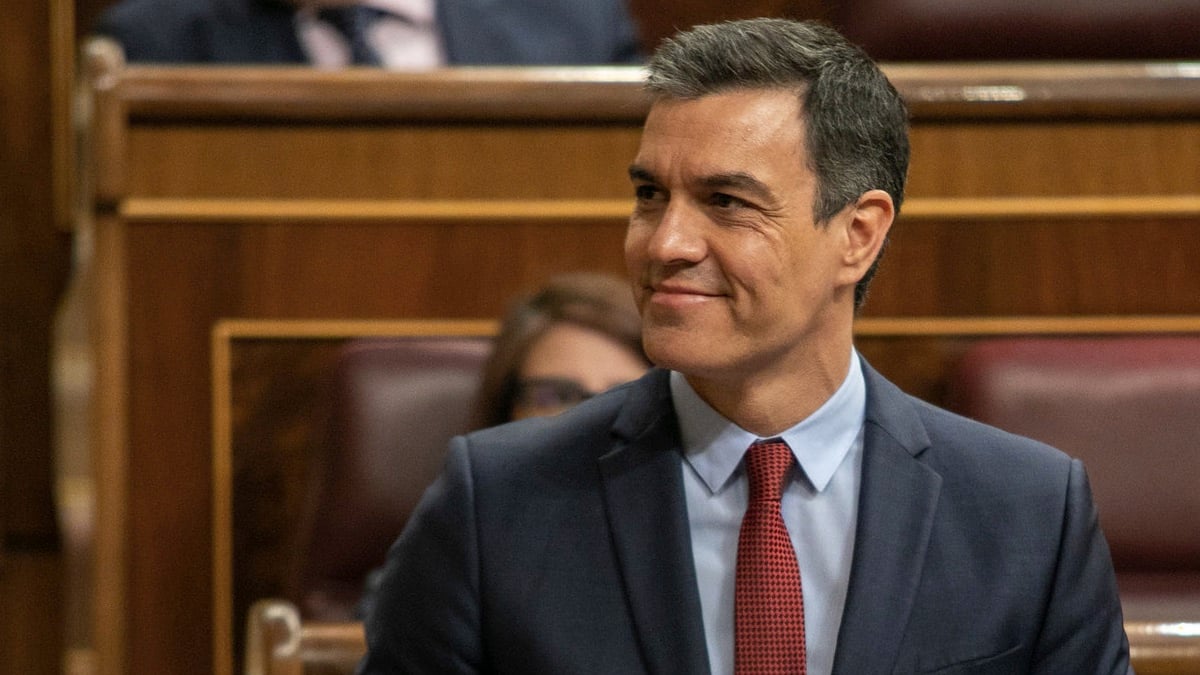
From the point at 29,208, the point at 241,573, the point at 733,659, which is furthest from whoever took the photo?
the point at 29,208

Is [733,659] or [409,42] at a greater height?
[409,42]

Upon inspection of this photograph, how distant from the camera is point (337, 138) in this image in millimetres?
948

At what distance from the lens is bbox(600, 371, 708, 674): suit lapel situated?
47cm

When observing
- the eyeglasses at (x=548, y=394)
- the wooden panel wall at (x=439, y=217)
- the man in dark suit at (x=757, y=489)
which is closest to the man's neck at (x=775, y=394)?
the man in dark suit at (x=757, y=489)

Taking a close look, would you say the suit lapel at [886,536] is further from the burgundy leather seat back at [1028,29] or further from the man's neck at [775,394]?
the burgundy leather seat back at [1028,29]

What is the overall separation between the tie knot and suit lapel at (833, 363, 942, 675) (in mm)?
24

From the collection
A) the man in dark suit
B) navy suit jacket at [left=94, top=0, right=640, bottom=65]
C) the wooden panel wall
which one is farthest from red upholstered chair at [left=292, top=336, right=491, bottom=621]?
the man in dark suit

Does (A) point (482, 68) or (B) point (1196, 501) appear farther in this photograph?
(A) point (482, 68)

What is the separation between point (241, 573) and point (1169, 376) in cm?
50

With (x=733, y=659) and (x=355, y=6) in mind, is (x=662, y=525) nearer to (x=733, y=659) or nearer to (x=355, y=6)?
(x=733, y=659)

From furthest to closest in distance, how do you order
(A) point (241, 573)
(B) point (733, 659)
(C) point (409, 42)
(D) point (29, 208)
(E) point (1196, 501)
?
(D) point (29, 208) < (C) point (409, 42) < (A) point (241, 573) < (E) point (1196, 501) < (B) point (733, 659)

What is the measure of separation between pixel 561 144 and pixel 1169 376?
34 centimetres

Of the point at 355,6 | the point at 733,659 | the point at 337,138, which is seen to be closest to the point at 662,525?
the point at 733,659

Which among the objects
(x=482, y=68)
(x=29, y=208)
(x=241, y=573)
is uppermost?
(x=482, y=68)
